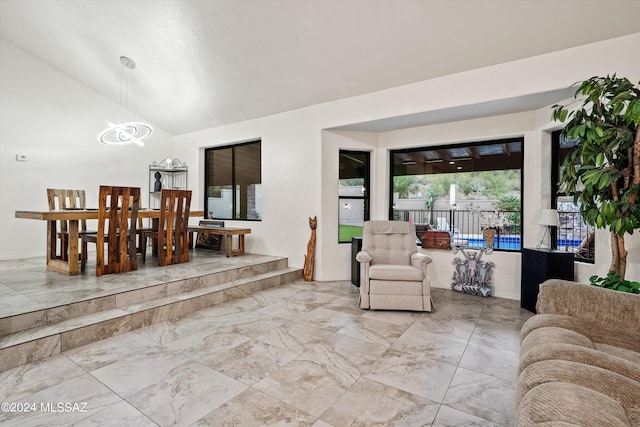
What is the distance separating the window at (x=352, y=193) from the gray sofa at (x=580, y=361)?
10.5 ft

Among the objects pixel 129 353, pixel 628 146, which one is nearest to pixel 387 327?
pixel 129 353

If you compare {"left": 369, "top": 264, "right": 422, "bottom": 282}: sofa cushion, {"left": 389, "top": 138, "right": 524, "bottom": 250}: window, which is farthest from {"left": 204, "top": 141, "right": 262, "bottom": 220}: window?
{"left": 369, "top": 264, "right": 422, "bottom": 282}: sofa cushion

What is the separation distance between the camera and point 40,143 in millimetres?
5043

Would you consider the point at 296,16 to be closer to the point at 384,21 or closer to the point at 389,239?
the point at 384,21

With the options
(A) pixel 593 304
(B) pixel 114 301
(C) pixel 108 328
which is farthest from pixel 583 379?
(B) pixel 114 301

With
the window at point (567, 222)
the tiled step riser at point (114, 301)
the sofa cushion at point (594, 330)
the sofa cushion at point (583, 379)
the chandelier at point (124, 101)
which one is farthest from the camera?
the chandelier at point (124, 101)

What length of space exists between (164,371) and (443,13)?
382 centimetres

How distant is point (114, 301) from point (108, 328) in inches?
14.0

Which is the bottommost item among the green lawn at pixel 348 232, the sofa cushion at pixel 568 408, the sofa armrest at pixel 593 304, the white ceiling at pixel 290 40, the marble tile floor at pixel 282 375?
the marble tile floor at pixel 282 375

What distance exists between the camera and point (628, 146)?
2395mm

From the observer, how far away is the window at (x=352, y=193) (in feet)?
16.5

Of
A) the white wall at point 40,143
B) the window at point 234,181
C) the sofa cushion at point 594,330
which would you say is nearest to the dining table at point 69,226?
the white wall at point 40,143

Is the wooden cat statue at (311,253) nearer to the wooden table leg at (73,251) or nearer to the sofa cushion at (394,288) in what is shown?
the sofa cushion at (394,288)

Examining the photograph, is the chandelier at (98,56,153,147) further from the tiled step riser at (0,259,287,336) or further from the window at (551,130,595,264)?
the window at (551,130,595,264)
